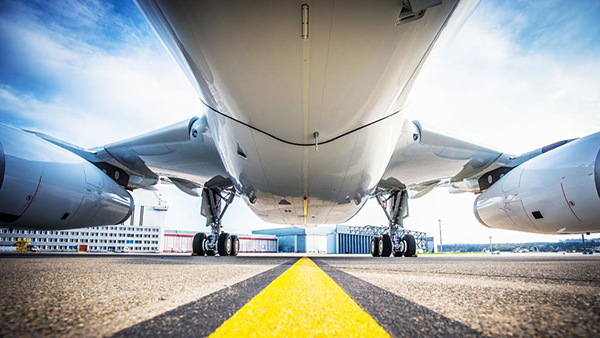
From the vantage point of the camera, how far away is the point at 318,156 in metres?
4.14

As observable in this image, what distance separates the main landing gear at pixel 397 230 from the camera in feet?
30.0

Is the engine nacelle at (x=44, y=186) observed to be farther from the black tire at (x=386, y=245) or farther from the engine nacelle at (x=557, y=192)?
the engine nacelle at (x=557, y=192)

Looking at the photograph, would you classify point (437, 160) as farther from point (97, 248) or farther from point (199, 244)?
point (97, 248)

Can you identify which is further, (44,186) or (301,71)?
(44,186)

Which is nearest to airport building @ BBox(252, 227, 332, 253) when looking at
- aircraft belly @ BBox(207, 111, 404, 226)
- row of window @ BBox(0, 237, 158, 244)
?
row of window @ BBox(0, 237, 158, 244)

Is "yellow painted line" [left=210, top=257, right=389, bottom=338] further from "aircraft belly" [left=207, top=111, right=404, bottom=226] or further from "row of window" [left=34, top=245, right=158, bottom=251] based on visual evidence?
"row of window" [left=34, top=245, right=158, bottom=251]

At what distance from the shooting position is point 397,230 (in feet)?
30.4

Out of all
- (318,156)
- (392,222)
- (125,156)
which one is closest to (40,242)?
(125,156)

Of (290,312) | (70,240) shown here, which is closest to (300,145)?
(290,312)

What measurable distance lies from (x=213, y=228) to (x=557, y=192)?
7802mm

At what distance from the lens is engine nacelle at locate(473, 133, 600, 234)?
4328mm

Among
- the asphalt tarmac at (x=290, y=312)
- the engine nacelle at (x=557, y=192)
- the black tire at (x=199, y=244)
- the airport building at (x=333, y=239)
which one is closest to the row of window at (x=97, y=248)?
the airport building at (x=333, y=239)

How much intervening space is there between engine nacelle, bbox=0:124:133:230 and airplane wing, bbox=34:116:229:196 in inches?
46.3

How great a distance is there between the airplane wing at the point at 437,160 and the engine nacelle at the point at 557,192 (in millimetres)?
1139
